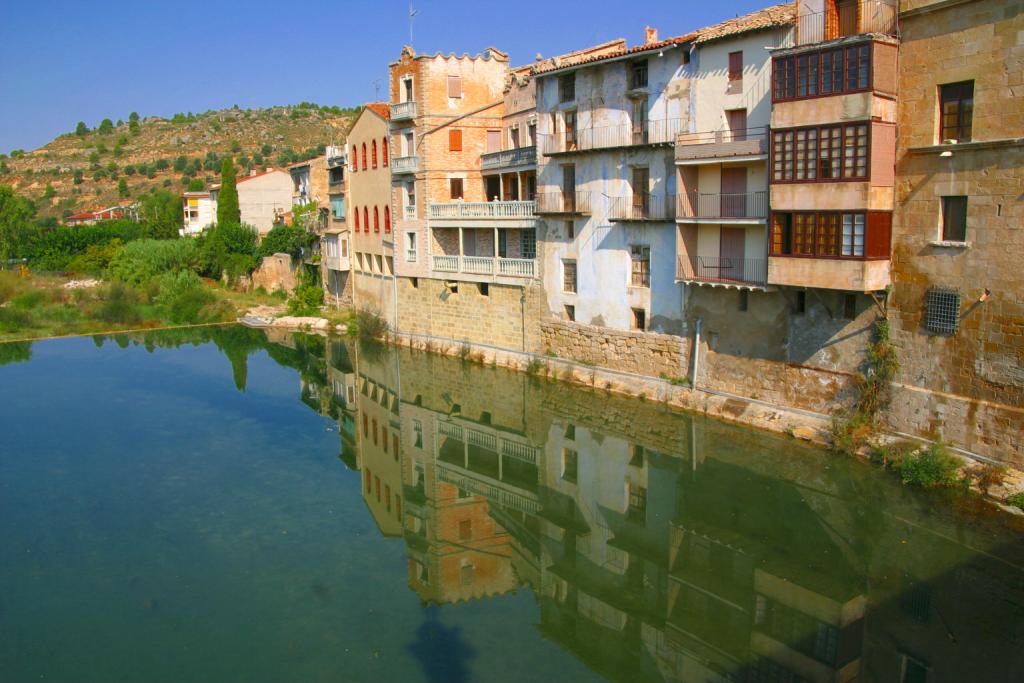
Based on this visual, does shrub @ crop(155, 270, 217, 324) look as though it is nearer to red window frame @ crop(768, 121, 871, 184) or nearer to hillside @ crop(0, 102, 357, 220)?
red window frame @ crop(768, 121, 871, 184)

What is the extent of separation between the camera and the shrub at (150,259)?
49.1m

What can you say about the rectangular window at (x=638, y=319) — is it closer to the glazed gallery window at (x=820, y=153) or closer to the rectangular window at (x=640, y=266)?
the rectangular window at (x=640, y=266)

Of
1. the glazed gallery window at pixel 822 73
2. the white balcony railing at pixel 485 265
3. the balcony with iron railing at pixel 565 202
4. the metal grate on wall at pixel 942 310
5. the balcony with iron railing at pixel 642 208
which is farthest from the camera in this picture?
the white balcony railing at pixel 485 265

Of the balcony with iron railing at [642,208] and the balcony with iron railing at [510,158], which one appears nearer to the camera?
the balcony with iron railing at [642,208]

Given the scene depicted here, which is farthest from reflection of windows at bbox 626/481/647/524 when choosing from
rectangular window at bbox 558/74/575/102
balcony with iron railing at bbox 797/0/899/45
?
rectangular window at bbox 558/74/575/102

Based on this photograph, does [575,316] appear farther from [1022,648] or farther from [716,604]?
[1022,648]

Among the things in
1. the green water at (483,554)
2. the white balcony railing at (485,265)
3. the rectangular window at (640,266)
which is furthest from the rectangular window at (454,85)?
the green water at (483,554)

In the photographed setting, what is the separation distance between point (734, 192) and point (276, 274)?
33133mm

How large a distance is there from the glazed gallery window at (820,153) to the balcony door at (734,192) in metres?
2.22

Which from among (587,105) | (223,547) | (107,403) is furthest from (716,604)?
(107,403)

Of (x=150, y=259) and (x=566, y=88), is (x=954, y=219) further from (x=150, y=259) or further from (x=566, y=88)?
(x=150, y=259)

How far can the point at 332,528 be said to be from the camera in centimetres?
1692

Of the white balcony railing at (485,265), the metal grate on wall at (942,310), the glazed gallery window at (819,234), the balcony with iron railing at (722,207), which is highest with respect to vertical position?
the balcony with iron railing at (722,207)

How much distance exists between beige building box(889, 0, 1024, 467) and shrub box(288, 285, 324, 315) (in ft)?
99.7
